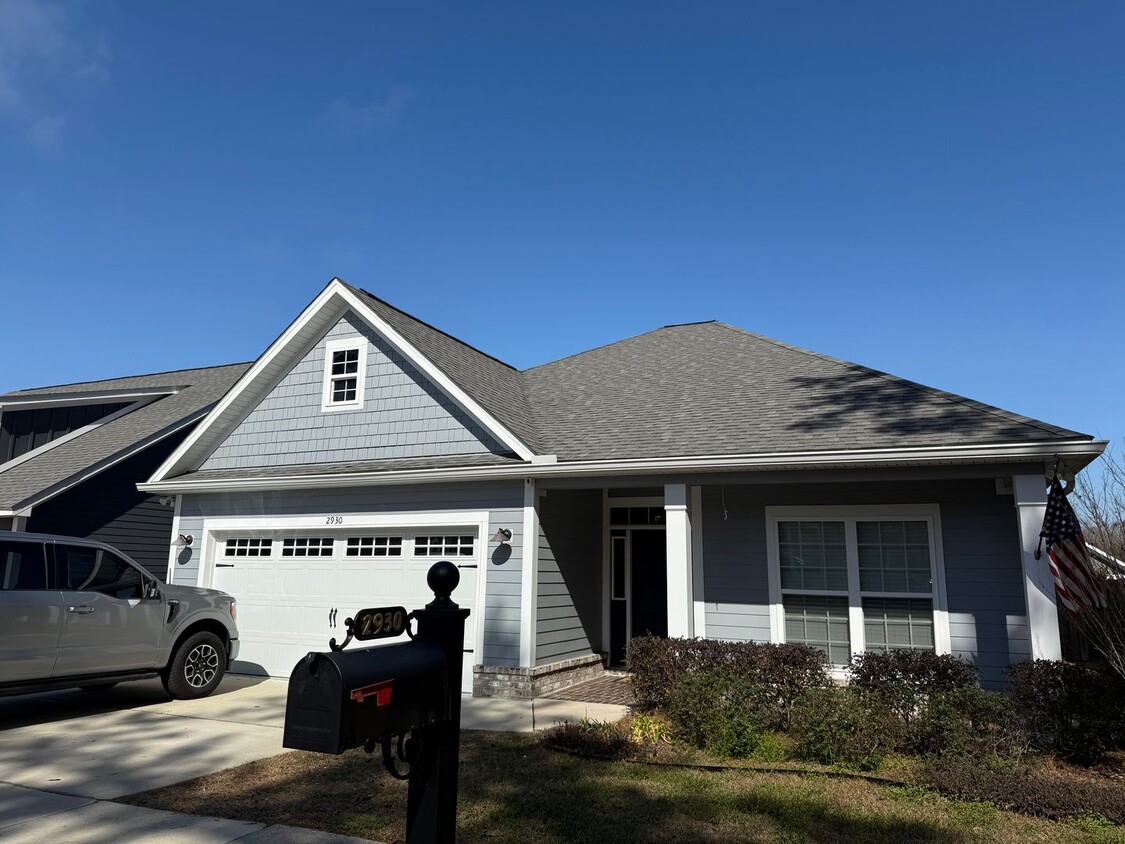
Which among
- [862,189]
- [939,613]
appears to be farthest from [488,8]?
[939,613]

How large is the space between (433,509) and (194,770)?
5.02 metres

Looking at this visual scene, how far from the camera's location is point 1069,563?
7.16 meters

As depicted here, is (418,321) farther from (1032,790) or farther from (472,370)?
(1032,790)

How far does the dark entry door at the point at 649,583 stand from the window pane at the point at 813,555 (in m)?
2.27

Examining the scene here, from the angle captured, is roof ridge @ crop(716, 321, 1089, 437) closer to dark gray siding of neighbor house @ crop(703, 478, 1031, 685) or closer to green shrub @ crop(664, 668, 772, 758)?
dark gray siding of neighbor house @ crop(703, 478, 1031, 685)

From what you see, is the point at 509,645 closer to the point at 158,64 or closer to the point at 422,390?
the point at 422,390

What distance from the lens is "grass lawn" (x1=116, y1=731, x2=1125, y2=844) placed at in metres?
4.23

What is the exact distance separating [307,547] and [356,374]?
2.90m

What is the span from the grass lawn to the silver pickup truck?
3.01 m

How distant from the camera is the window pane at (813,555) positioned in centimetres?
921

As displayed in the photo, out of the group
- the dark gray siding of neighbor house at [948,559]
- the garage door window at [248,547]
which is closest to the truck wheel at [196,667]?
the garage door window at [248,547]

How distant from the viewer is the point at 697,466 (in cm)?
883

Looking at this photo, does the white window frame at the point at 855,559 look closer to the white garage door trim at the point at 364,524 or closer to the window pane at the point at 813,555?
the window pane at the point at 813,555

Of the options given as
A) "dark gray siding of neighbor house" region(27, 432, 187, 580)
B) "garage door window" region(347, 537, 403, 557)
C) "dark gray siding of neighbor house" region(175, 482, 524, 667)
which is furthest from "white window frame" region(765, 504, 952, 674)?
"dark gray siding of neighbor house" region(27, 432, 187, 580)
